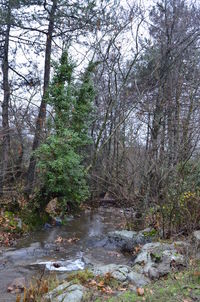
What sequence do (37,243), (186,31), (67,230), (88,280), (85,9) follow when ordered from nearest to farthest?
(88,280)
(37,243)
(67,230)
(186,31)
(85,9)

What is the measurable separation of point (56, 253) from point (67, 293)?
11.6ft

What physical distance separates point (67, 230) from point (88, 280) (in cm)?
532

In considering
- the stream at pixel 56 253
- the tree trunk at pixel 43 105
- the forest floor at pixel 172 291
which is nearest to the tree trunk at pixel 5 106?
the tree trunk at pixel 43 105

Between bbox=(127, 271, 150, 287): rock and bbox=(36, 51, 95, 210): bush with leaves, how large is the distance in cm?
634

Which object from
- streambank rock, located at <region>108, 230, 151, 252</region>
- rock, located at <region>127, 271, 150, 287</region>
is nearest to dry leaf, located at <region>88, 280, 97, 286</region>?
rock, located at <region>127, 271, 150, 287</region>

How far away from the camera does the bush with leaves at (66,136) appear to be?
11.2m

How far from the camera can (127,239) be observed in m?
8.39

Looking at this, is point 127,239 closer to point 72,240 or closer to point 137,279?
point 72,240

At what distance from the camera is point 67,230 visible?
10219 millimetres

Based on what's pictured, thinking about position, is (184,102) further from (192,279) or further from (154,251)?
(192,279)

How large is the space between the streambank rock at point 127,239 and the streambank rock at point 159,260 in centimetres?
147

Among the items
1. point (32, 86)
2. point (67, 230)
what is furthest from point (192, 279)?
point (32, 86)

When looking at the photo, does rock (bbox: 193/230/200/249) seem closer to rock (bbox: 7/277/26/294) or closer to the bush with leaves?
rock (bbox: 7/277/26/294)

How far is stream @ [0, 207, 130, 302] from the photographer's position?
615 cm
